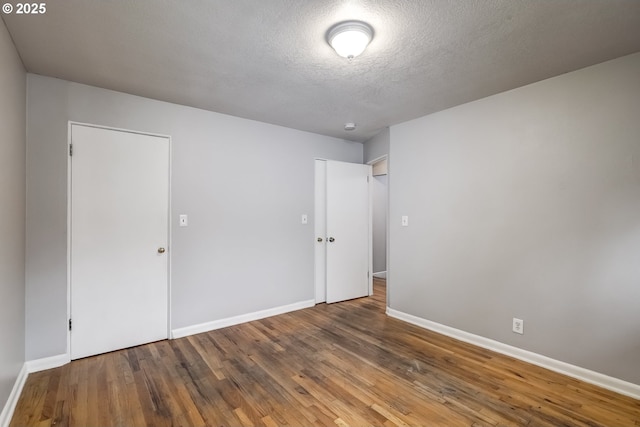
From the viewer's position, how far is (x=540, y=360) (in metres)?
2.49

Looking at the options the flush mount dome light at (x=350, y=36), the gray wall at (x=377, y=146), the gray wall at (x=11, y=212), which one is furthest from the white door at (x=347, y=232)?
the gray wall at (x=11, y=212)

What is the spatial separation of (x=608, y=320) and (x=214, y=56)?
351 centimetres

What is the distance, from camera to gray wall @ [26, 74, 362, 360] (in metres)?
2.45

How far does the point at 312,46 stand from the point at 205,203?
6.68ft

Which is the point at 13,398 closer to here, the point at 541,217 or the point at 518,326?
the point at 518,326

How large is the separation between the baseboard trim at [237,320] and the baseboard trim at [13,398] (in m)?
1.09

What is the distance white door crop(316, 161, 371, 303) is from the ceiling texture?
1.56m

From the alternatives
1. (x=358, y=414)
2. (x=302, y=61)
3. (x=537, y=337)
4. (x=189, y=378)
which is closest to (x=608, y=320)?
(x=537, y=337)

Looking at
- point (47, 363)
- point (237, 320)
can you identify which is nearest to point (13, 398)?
point (47, 363)

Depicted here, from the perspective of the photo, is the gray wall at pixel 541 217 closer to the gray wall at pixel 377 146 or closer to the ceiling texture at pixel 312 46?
the ceiling texture at pixel 312 46

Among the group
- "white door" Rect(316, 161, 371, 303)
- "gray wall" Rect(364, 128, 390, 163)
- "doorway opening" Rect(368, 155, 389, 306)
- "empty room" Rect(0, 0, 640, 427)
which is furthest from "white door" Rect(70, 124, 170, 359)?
"doorway opening" Rect(368, 155, 389, 306)

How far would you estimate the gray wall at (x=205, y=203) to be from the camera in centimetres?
245

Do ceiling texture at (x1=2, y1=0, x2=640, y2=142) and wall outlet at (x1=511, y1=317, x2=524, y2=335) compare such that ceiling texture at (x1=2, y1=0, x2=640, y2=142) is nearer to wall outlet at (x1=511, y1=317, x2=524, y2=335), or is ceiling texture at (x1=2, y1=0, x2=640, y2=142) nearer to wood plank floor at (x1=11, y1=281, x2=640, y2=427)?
wall outlet at (x1=511, y1=317, x2=524, y2=335)

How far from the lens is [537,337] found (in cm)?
252
